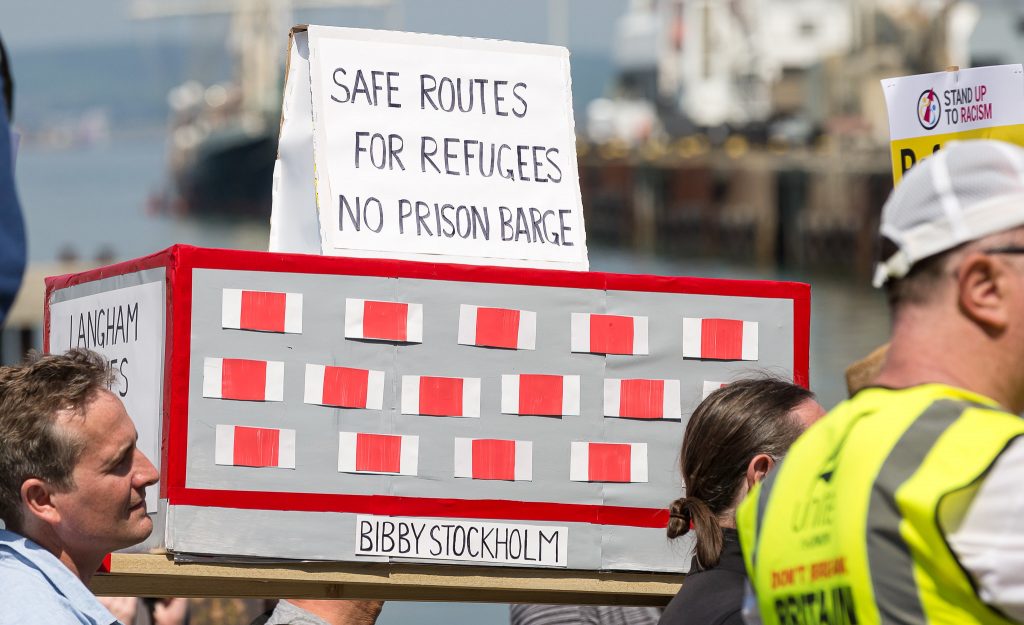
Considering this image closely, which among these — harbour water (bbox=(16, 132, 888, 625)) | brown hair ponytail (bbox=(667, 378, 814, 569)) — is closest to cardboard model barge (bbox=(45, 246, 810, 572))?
harbour water (bbox=(16, 132, 888, 625))

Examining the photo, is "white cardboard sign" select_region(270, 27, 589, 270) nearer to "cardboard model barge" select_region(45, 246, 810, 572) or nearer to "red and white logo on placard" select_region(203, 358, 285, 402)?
"cardboard model barge" select_region(45, 246, 810, 572)

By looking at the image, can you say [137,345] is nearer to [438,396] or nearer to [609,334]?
[438,396]

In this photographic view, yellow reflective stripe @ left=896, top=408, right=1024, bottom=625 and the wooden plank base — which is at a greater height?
yellow reflective stripe @ left=896, top=408, right=1024, bottom=625

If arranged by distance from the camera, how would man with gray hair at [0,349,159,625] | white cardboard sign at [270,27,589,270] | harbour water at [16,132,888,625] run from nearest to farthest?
man with gray hair at [0,349,159,625] < white cardboard sign at [270,27,589,270] < harbour water at [16,132,888,625]

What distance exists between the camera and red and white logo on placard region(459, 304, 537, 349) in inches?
154

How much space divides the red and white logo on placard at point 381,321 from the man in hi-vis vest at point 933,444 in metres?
1.64

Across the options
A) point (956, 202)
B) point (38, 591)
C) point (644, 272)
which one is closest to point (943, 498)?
point (956, 202)

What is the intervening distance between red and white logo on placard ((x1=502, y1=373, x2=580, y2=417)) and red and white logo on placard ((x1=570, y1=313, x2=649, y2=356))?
3.8 inches

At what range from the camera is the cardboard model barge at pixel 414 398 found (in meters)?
3.76

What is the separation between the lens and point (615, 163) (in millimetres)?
78750

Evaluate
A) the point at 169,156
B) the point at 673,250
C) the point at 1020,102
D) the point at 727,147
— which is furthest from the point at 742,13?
the point at 1020,102

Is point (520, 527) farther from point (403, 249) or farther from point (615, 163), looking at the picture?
point (615, 163)

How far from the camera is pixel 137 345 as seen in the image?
391cm

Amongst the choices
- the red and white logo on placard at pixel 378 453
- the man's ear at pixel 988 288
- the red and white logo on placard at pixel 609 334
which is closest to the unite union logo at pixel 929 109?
the red and white logo on placard at pixel 609 334
